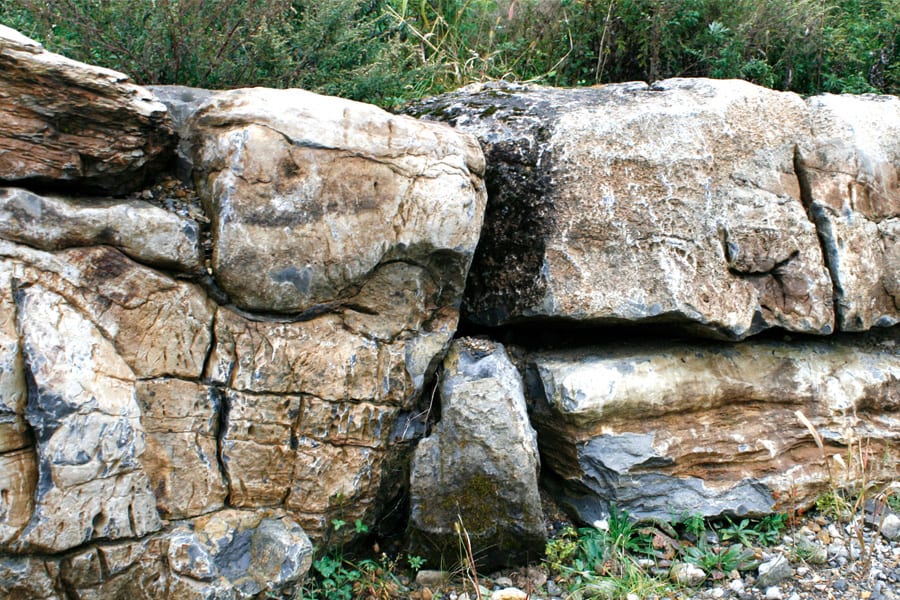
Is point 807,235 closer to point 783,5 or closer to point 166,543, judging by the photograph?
point 783,5

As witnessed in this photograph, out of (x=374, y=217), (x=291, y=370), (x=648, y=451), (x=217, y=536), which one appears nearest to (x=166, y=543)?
(x=217, y=536)

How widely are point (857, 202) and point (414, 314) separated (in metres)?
2.37

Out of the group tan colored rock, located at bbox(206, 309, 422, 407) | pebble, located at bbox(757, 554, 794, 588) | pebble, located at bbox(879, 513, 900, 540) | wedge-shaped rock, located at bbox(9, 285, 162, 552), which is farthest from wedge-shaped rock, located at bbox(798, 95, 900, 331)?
wedge-shaped rock, located at bbox(9, 285, 162, 552)

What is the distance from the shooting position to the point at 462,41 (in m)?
6.30

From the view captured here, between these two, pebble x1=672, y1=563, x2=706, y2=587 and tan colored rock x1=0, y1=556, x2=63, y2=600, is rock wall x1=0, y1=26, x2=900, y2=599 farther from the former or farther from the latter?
pebble x1=672, y1=563, x2=706, y2=587

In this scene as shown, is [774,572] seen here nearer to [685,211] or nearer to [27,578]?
[685,211]

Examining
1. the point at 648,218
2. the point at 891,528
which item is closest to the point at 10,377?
the point at 648,218

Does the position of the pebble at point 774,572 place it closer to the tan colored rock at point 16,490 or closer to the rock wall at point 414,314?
the rock wall at point 414,314

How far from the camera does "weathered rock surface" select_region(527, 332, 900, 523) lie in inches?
143

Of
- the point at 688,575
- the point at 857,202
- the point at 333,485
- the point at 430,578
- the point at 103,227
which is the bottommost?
the point at 430,578

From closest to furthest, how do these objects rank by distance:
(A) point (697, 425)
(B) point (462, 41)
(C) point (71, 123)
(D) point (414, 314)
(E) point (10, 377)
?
(E) point (10, 377) < (C) point (71, 123) < (D) point (414, 314) < (A) point (697, 425) < (B) point (462, 41)

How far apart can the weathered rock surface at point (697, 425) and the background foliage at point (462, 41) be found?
236 cm

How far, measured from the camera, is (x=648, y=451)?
3643mm

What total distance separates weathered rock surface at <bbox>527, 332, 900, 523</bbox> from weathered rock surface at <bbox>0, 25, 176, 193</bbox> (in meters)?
2.03
